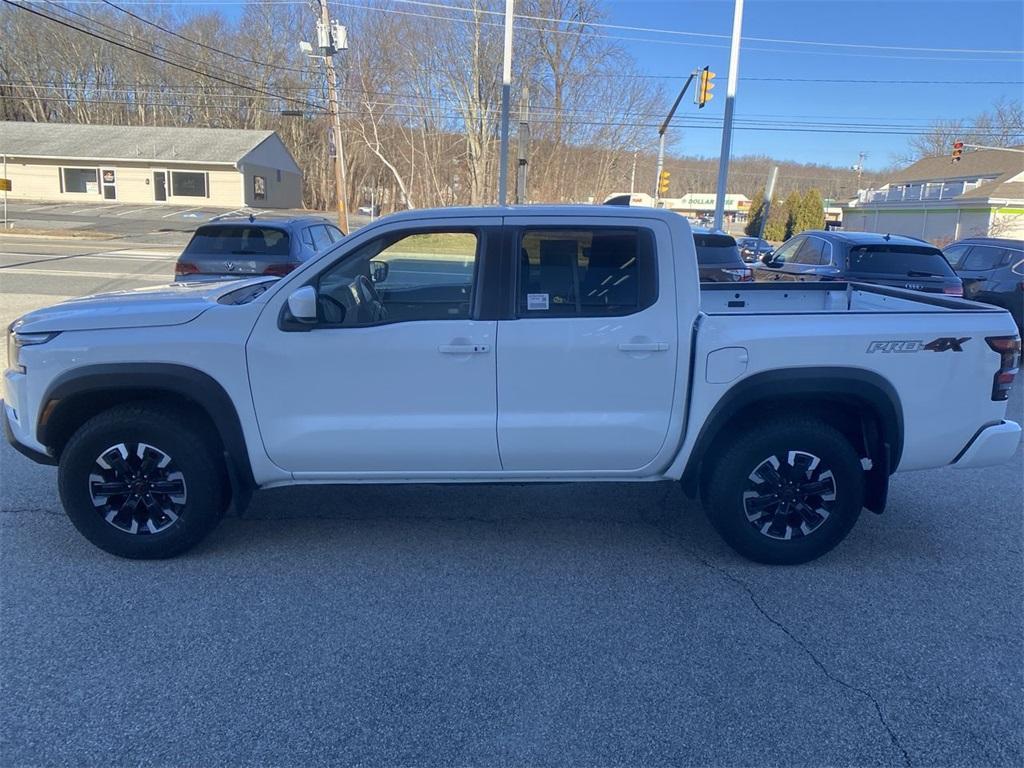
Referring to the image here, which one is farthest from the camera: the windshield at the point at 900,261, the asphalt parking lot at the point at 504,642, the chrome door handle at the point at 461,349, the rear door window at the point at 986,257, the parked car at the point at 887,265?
the rear door window at the point at 986,257

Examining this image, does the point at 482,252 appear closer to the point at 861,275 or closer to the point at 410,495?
the point at 410,495

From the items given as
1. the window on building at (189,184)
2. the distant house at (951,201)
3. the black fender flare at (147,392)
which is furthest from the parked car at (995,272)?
the window on building at (189,184)

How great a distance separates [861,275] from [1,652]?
10079 millimetres

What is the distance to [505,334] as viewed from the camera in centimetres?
390

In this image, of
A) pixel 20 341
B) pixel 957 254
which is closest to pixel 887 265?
pixel 957 254

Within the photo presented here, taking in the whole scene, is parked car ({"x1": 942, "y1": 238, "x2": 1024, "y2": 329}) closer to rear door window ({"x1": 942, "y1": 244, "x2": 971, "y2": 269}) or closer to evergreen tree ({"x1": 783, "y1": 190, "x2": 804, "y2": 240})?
rear door window ({"x1": 942, "y1": 244, "x2": 971, "y2": 269})

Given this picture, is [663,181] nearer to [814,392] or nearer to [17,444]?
Result: [814,392]

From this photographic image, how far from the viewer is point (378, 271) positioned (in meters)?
4.11

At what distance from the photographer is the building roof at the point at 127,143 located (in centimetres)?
4656

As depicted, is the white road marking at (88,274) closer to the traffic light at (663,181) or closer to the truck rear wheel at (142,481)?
the truck rear wheel at (142,481)

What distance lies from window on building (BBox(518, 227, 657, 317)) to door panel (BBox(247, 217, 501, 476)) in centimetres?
25

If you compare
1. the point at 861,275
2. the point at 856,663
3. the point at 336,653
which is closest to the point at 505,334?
the point at 336,653

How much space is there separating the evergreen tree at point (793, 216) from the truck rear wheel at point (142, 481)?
132ft

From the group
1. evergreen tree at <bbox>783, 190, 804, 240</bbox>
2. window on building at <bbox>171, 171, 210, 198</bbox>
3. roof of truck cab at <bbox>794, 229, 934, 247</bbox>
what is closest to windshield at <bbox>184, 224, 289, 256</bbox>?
roof of truck cab at <bbox>794, 229, 934, 247</bbox>
